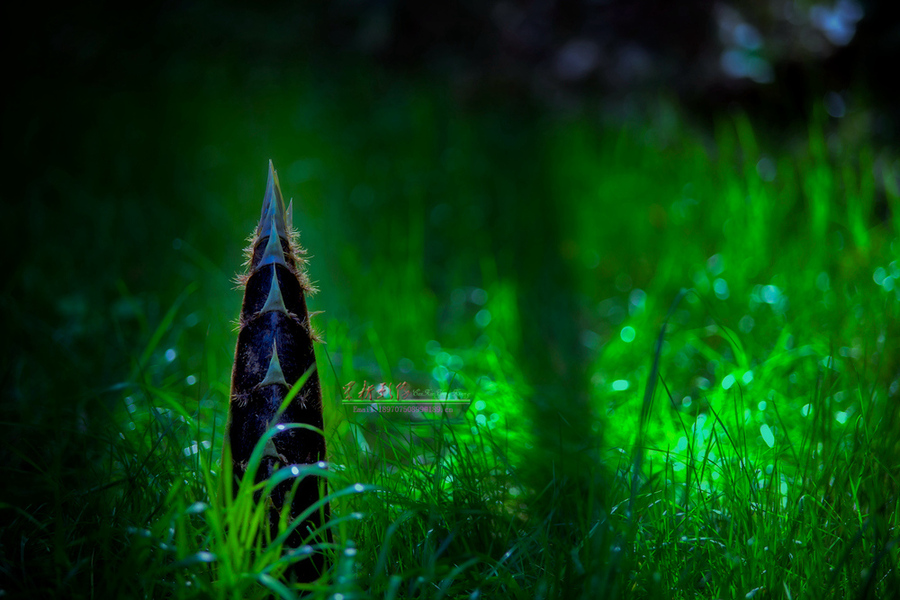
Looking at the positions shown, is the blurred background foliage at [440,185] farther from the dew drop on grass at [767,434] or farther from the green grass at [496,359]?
the dew drop on grass at [767,434]

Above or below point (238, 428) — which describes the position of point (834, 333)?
Answer: above

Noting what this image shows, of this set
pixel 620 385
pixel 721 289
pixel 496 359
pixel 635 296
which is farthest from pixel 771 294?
pixel 496 359

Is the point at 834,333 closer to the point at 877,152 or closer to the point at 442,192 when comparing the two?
the point at 877,152

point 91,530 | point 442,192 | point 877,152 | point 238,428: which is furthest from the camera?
point 442,192

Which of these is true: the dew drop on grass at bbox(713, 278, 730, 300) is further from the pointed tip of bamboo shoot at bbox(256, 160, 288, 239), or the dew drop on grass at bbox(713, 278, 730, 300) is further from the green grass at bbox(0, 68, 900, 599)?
the pointed tip of bamboo shoot at bbox(256, 160, 288, 239)

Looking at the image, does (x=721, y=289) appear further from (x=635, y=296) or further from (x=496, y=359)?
(x=496, y=359)

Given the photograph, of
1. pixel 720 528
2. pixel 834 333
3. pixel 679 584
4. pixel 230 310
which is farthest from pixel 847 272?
pixel 230 310

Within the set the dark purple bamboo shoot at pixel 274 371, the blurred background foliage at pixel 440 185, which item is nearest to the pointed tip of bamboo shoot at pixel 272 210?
the dark purple bamboo shoot at pixel 274 371
